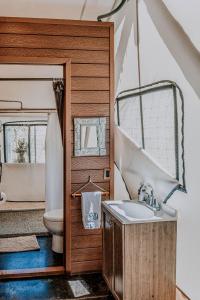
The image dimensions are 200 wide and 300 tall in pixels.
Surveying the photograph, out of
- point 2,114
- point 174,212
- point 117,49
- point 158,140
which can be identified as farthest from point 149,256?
point 2,114

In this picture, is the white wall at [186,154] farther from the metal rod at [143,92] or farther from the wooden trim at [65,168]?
the wooden trim at [65,168]

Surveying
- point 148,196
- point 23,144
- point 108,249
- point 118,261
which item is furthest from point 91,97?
point 23,144

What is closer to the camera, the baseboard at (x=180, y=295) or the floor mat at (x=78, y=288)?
the baseboard at (x=180, y=295)

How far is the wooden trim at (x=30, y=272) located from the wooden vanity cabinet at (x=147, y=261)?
1.16m

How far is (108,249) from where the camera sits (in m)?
3.00

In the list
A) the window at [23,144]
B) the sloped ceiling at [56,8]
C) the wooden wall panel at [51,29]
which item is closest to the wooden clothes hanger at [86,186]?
the wooden wall panel at [51,29]

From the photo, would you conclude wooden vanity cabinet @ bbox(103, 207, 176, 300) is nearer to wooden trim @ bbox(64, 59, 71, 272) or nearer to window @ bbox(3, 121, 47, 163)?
wooden trim @ bbox(64, 59, 71, 272)

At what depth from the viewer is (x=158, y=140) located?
2770 mm

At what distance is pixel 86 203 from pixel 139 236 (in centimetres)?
106

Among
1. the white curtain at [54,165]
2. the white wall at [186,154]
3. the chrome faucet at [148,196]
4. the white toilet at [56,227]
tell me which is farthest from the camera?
the white curtain at [54,165]

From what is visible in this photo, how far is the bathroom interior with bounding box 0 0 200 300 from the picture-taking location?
7.95 ft

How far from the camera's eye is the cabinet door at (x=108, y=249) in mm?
2895

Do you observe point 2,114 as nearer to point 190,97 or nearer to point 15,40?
point 15,40

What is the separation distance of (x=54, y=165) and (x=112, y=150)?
4.49ft
